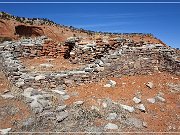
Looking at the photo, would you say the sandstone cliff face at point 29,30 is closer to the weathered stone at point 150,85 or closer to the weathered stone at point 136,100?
the weathered stone at point 150,85

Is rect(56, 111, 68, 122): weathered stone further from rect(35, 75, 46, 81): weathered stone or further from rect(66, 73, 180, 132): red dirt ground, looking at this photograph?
rect(35, 75, 46, 81): weathered stone

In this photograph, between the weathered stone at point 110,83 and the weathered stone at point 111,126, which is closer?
the weathered stone at point 111,126

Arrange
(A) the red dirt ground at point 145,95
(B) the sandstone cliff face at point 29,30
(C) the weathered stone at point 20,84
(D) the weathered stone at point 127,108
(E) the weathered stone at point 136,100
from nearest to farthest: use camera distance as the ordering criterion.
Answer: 1. (A) the red dirt ground at point 145,95
2. (D) the weathered stone at point 127,108
3. (E) the weathered stone at point 136,100
4. (C) the weathered stone at point 20,84
5. (B) the sandstone cliff face at point 29,30

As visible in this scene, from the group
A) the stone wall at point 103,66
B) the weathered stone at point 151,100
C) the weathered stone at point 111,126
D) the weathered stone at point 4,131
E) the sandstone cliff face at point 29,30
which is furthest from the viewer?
the sandstone cliff face at point 29,30

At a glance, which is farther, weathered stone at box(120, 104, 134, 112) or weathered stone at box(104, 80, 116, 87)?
weathered stone at box(104, 80, 116, 87)

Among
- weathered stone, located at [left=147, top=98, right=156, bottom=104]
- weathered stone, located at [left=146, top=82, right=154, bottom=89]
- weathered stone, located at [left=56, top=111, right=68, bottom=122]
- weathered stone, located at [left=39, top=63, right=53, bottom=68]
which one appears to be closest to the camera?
weathered stone, located at [left=56, top=111, right=68, bottom=122]

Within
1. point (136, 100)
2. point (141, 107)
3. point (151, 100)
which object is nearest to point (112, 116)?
point (141, 107)

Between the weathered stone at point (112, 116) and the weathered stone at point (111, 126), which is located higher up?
the weathered stone at point (112, 116)

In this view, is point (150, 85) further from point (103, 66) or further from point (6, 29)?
point (6, 29)

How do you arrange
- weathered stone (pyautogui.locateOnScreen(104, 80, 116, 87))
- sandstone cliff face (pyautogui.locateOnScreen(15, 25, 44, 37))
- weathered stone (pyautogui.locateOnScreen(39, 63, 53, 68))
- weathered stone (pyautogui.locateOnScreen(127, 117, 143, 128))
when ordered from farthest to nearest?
sandstone cliff face (pyautogui.locateOnScreen(15, 25, 44, 37)), weathered stone (pyautogui.locateOnScreen(39, 63, 53, 68)), weathered stone (pyautogui.locateOnScreen(104, 80, 116, 87)), weathered stone (pyautogui.locateOnScreen(127, 117, 143, 128))

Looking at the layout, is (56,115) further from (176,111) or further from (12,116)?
(176,111)

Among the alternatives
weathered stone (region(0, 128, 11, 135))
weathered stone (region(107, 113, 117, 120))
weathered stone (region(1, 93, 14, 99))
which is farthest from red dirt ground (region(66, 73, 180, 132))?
weathered stone (region(0, 128, 11, 135))

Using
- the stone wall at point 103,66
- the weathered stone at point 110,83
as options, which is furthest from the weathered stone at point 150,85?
the weathered stone at point 110,83

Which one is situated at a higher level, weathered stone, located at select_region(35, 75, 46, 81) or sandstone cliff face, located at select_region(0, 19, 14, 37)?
sandstone cliff face, located at select_region(0, 19, 14, 37)
